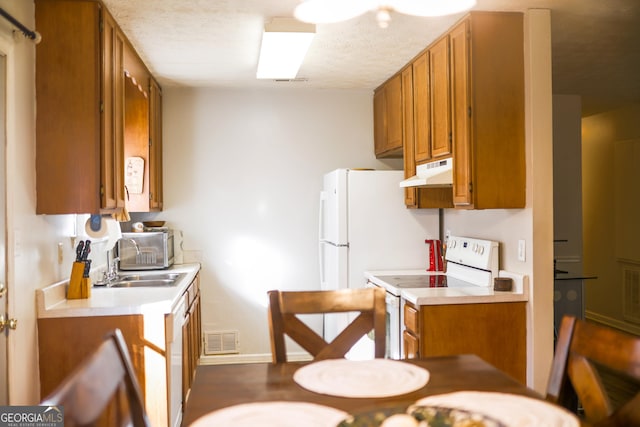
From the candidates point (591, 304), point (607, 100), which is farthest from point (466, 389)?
point (591, 304)

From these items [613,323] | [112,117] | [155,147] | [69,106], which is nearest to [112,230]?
[112,117]

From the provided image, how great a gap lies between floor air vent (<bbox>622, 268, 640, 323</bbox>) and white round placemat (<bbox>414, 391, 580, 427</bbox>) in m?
4.87

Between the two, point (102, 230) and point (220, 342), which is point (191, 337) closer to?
point (220, 342)

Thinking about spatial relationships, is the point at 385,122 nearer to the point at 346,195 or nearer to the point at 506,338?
the point at 346,195

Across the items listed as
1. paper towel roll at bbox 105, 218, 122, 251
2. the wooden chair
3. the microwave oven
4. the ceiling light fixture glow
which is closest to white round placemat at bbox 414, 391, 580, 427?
the wooden chair

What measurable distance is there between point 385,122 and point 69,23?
251 centimetres

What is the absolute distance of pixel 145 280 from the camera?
3.67 meters

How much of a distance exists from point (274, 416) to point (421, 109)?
269 cm

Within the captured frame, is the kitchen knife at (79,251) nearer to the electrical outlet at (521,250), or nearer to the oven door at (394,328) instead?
the oven door at (394,328)

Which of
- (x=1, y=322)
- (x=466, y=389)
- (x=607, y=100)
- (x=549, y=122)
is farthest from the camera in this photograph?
(x=607, y=100)

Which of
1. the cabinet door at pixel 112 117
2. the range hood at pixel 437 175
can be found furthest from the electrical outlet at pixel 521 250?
the cabinet door at pixel 112 117

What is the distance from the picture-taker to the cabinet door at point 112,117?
2.69m

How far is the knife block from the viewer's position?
9.32 feet

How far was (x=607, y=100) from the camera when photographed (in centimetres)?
525
